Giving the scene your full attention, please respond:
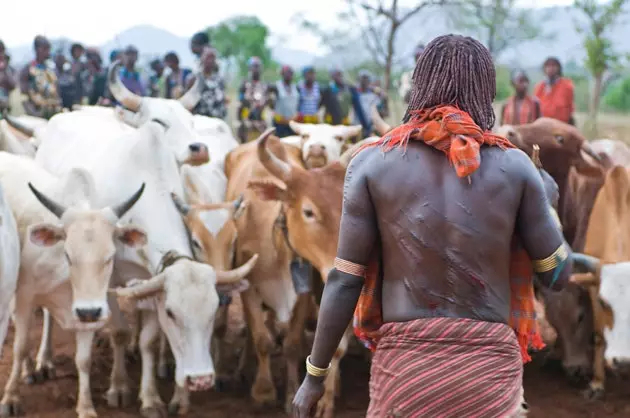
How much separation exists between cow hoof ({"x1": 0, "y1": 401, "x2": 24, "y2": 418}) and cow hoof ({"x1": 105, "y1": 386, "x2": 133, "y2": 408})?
0.59 m

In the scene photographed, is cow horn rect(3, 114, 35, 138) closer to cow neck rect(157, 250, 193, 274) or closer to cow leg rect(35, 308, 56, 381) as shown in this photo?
cow leg rect(35, 308, 56, 381)

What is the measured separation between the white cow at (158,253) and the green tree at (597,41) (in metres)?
13.2

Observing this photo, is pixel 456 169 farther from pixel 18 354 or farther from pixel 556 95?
pixel 556 95

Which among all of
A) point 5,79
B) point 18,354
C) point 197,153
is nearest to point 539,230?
point 18,354

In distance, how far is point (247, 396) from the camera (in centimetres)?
659

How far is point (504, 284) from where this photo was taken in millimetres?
2564

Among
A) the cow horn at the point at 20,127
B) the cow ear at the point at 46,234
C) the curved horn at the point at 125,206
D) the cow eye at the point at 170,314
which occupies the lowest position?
the cow eye at the point at 170,314

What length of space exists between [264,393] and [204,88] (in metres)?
5.52

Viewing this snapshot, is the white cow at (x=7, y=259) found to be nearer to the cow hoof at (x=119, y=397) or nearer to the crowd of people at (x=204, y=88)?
the cow hoof at (x=119, y=397)

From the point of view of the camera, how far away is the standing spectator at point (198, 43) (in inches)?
462

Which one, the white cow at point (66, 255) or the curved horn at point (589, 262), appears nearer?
the white cow at point (66, 255)

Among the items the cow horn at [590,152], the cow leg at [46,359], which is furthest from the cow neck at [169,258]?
the cow horn at [590,152]

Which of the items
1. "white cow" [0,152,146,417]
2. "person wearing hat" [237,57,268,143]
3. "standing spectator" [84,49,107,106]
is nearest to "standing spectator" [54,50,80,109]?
"standing spectator" [84,49,107,106]

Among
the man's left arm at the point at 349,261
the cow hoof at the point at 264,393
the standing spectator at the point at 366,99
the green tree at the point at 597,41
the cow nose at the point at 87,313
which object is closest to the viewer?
the man's left arm at the point at 349,261
